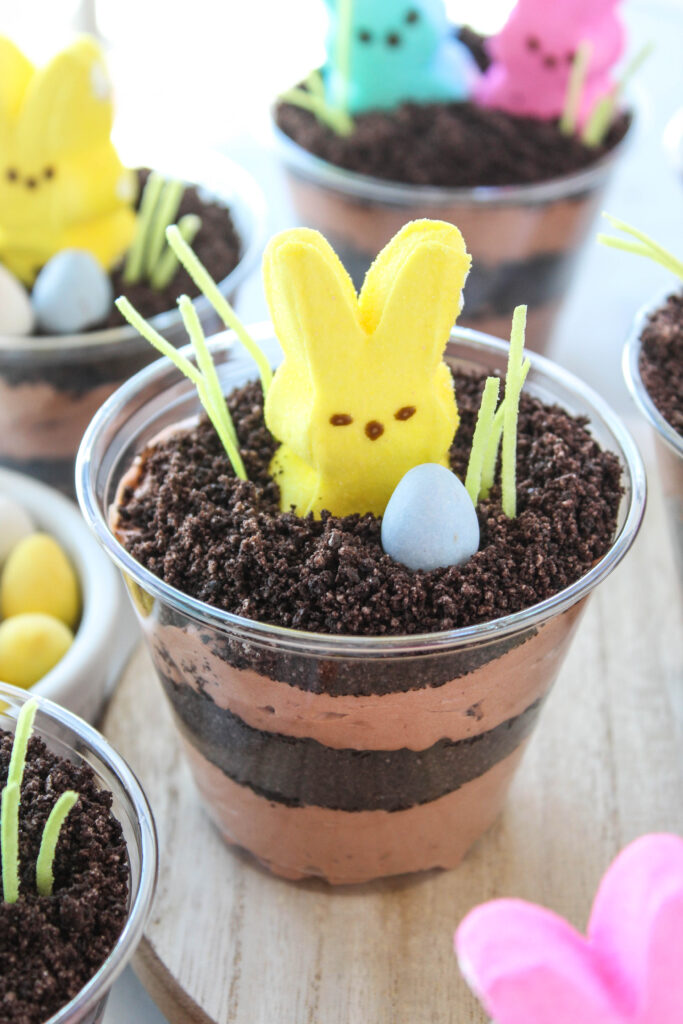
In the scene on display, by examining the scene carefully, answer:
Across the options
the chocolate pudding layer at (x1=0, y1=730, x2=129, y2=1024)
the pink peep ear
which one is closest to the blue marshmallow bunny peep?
the chocolate pudding layer at (x1=0, y1=730, x2=129, y2=1024)

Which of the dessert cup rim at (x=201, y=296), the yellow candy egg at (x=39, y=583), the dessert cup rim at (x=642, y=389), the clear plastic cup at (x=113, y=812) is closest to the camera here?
the clear plastic cup at (x=113, y=812)

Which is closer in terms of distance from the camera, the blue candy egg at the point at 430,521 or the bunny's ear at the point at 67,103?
the blue candy egg at the point at 430,521

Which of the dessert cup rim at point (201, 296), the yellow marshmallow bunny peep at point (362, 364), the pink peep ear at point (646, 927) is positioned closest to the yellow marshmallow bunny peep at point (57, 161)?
the dessert cup rim at point (201, 296)

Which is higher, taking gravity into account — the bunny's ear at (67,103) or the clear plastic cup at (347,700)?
the bunny's ear at (67,103)

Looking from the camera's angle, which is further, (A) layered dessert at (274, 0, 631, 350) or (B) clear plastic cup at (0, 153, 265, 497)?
(A) layered dessert at (274, 0, 631, 350)

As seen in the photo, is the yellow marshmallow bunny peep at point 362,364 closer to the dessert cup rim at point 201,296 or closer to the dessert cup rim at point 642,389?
the dessert cup rim at point 642,389

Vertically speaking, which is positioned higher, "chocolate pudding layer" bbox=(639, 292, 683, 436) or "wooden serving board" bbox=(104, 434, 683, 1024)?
"chocolate pudding layer" bbox=(639, 292, 683, 436)

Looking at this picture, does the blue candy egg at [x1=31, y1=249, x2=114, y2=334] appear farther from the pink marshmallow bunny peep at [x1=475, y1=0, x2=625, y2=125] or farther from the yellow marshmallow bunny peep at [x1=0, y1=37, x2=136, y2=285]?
the pink marshmallow bunny peep at [x1=475, y1=0, x2=625, y2=125]
